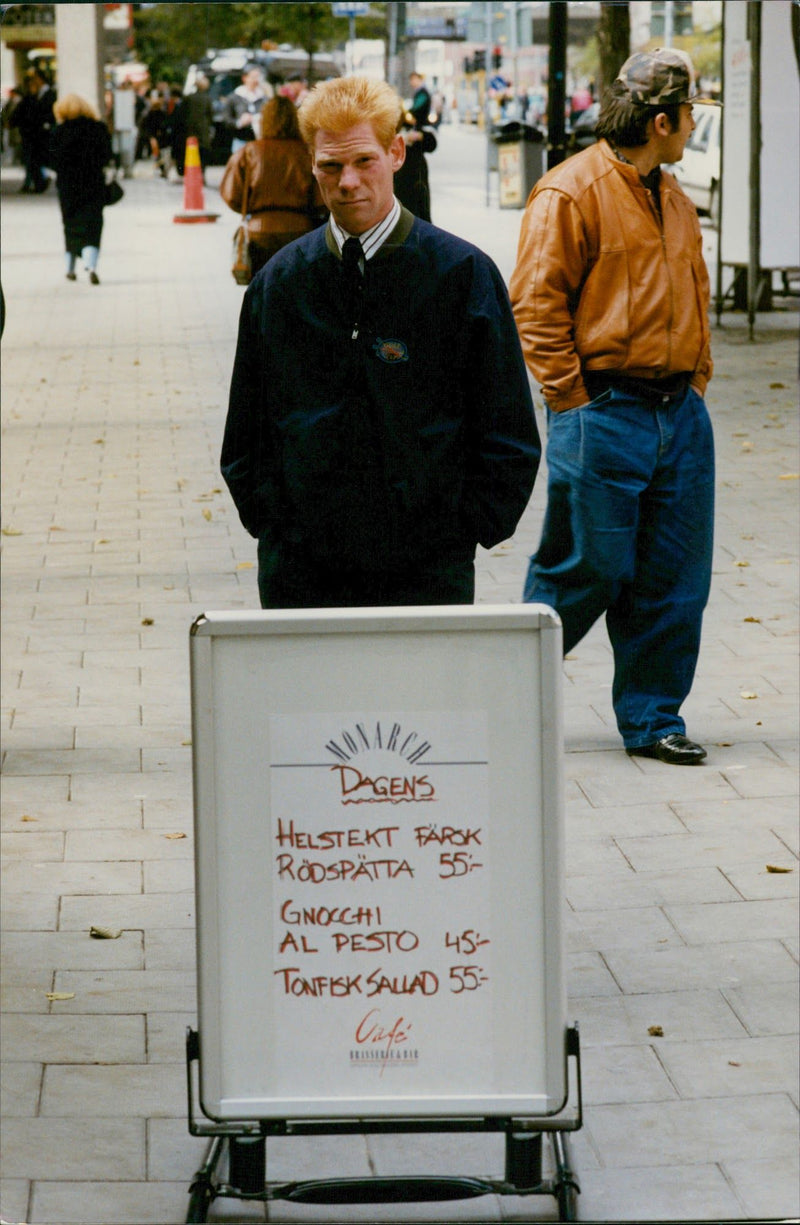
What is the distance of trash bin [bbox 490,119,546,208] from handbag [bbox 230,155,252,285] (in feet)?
1.62

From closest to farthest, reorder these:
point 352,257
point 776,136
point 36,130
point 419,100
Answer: point 352,257 → point 776,136 → point 419,100 → point 36,130

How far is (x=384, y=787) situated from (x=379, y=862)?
122mm

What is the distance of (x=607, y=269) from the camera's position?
3203 mm

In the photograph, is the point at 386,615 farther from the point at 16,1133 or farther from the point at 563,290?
the point at 16,1133

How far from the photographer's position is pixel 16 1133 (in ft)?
11.8

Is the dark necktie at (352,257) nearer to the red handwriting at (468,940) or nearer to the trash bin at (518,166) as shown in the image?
the trash bin at (518,166)

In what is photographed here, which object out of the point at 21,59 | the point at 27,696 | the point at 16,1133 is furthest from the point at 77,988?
the point at 21,59

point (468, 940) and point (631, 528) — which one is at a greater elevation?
point (631, 528)

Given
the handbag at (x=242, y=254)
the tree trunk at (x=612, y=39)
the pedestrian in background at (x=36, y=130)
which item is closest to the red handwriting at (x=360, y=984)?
the handbag at (x=242, y=254)

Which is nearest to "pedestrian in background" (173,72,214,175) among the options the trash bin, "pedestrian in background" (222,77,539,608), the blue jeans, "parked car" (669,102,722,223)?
"parked car" (669,102,722,223)

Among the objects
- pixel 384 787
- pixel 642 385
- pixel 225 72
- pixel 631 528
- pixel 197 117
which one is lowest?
pixel 384 787

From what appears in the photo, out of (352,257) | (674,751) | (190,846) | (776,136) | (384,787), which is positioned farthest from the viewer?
(190,846)

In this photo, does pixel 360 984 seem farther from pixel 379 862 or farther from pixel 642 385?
pixel 642 385

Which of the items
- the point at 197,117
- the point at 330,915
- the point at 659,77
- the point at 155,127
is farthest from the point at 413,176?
the point at 155,127
